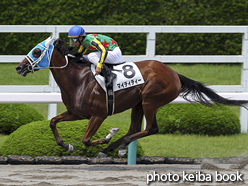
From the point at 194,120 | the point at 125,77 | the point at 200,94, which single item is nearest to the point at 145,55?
the point at 194,120

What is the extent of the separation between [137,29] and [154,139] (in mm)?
1650

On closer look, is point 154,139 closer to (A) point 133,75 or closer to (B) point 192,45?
(A) point 133,75

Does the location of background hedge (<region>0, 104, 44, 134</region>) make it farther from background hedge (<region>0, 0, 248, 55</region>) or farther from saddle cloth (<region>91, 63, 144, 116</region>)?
background hedge (<region>0, 0, 248, 55</region>)

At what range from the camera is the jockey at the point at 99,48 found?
457 cm

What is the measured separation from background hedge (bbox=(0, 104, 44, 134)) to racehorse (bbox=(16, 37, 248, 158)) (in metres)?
2.30

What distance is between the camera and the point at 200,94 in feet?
16.9

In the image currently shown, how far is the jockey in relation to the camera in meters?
4.57

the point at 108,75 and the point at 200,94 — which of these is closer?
the point at 108,75

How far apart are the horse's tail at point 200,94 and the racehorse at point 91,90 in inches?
6.5

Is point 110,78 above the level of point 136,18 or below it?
below

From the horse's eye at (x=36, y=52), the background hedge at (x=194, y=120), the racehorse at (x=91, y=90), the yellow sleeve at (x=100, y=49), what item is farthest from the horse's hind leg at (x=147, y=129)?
the background hedge at (x=194, y=120)

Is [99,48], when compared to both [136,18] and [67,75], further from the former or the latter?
[136,18]

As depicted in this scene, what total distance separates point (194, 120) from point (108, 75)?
2709mm

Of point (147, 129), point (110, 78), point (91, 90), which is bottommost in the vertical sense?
point (147, 129)
